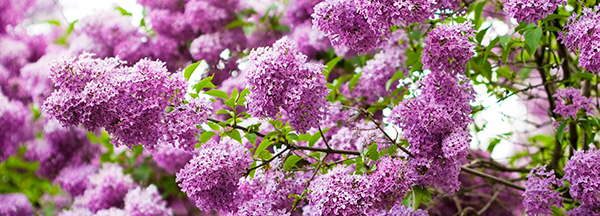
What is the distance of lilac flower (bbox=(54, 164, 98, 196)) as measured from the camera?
288 centimetres

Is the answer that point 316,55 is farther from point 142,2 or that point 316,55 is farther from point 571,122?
point 571,122

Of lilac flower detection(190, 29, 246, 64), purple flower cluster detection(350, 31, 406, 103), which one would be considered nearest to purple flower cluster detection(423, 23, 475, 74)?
purple flower cluster detection(350, 31, 406, 103)

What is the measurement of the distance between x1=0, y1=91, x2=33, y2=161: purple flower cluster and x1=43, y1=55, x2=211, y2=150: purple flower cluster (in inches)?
47.4

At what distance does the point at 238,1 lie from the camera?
2871 mm

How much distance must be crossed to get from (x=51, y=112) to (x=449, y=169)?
82cm

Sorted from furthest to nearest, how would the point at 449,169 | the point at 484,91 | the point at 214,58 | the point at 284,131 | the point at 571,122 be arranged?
the point at 214,58 < the point at 484,91 < the point at 571,122 < the point at 284,131 < the point at 449,169

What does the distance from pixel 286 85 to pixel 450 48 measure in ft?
1.10

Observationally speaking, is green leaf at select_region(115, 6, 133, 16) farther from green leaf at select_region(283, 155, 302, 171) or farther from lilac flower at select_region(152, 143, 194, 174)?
green leaf at select_region(283, 155, 302, 171)

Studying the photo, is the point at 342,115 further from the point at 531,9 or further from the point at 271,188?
the point at 531,9

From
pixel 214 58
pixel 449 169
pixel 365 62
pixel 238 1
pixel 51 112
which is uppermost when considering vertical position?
pixel 238 1

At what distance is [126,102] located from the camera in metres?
1.54

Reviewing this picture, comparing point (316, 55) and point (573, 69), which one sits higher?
Result: point (316, 55)

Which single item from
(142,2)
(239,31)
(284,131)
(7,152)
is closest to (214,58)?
(239,31)

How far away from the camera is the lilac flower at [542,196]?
1729mm
